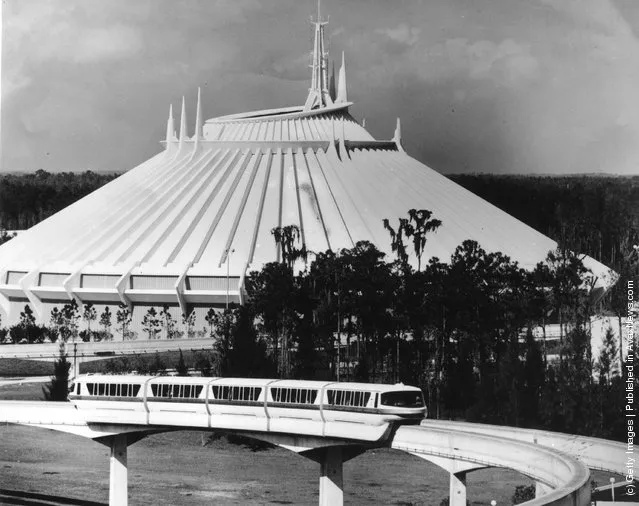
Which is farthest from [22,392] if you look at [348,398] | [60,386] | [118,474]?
[348,398]

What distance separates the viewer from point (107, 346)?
61.5 m

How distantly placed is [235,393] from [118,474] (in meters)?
4.51

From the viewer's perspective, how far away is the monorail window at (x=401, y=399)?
33812 mm

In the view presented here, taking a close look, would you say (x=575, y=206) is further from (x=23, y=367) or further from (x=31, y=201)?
(x=31, y=201)

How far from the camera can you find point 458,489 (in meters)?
34.2

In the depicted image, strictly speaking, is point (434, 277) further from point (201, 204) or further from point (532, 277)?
point (201, 204)

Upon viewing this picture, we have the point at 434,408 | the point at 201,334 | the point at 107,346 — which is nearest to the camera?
the point at 434,408

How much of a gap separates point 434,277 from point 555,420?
652 inches

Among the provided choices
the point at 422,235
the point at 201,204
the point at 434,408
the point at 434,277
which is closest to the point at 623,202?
the point at 422,235

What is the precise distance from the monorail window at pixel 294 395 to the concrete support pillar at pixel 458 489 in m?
4.35

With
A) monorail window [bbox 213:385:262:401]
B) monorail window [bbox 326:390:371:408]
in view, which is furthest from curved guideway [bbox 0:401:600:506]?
monorail window [bbox 213:385:262:401]

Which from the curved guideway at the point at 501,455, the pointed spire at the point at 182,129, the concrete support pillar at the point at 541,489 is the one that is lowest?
the concrete support pillar at the point at 541,489

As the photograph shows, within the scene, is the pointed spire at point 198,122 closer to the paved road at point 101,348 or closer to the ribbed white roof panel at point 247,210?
the ribbed white roof panel at point 247,210

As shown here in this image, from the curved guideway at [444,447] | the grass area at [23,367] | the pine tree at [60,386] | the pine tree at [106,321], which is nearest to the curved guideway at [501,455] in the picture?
the curved guideway at [444,447]
